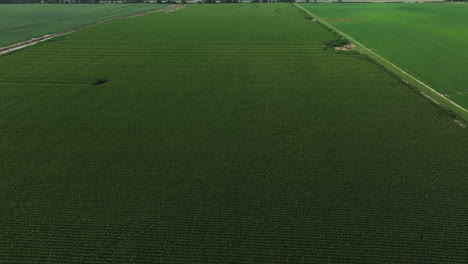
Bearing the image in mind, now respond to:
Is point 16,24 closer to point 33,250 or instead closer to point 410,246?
point 33,250

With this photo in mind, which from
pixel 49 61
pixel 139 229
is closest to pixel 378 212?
pixel 139 229

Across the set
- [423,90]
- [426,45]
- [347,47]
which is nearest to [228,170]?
[423,90]

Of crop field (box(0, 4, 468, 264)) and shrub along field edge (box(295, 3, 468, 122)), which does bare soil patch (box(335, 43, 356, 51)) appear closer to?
shrub along field edge (box(295, 3, 468, 122))

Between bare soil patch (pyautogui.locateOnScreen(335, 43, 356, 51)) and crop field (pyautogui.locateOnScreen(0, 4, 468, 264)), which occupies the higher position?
bare soil patch (pyautogui.locateOnScreen(335, 43, 356, 51))

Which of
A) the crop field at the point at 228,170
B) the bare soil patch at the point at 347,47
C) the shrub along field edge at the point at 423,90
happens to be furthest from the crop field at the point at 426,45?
the crop field at the point at 228,170

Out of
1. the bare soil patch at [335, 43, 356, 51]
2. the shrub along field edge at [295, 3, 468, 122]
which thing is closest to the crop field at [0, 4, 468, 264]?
the shrub along field edge at [295, 3, 468, 122]
